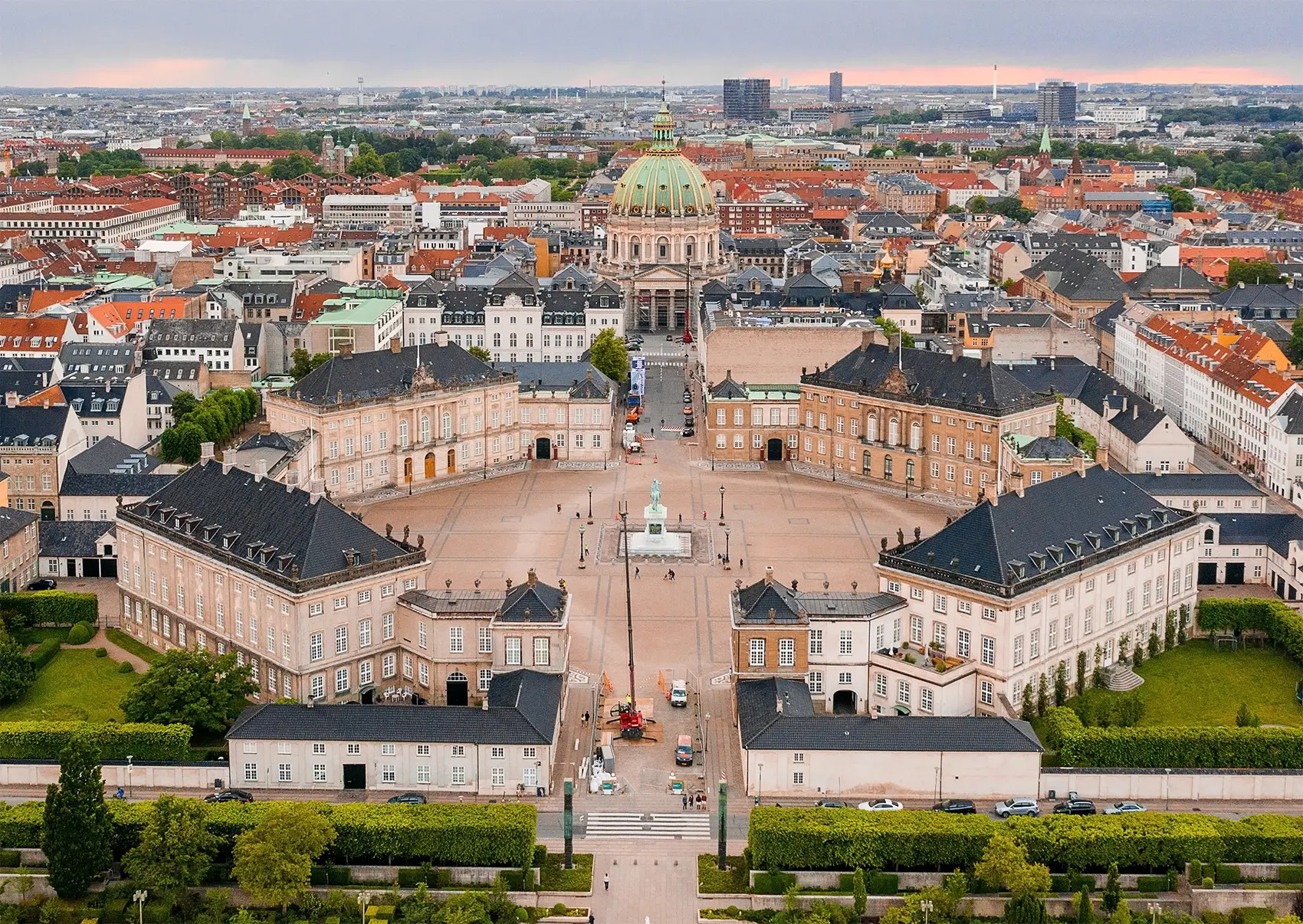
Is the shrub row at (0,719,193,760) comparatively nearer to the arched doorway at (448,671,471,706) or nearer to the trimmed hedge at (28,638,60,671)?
the arched doorway at (448,671,471,706)

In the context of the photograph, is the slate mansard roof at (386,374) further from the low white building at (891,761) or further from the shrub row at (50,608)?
the low white building at (891,761)

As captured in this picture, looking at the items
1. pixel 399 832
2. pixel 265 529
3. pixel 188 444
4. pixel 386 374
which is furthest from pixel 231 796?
pixel 386 374

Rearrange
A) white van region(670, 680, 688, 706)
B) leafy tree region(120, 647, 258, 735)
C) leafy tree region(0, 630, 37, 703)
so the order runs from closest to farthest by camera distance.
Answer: leafy tree region(120, 647, 258, 735) → white van region(670, 680, 688, 706) → leafy tree region(0, 630, 37, 703)

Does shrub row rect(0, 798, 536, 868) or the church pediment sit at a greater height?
the church pediment

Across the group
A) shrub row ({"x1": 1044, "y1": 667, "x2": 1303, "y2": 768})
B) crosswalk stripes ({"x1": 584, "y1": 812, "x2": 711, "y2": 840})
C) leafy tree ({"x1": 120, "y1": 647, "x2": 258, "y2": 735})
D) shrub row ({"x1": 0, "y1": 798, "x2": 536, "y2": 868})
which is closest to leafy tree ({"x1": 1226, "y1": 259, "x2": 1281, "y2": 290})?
shrub row ({"x1": 1044, "y1": 667, "x2": 1303, "y2": 768})

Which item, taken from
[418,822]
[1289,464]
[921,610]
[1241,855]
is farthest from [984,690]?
[1289,464]

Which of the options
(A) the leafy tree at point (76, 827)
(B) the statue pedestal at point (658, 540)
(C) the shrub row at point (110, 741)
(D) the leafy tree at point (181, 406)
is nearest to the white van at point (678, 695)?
(C) the shrub row at point (110, 741)
